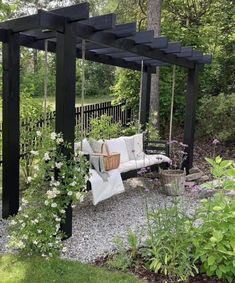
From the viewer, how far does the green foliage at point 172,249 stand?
2.89 m

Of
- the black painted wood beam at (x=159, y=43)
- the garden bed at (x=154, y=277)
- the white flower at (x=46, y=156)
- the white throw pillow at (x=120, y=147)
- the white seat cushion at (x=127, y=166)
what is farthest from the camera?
the white throw pillow at (x=120, y=147)

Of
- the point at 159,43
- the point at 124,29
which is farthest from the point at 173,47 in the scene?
the point at 124,29

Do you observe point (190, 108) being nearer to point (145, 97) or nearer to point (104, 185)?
point (145, 97)

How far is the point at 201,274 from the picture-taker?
9.73 feet

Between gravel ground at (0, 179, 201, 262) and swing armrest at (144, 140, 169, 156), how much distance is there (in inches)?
23.2

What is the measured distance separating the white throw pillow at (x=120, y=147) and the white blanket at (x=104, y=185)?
1.85ft

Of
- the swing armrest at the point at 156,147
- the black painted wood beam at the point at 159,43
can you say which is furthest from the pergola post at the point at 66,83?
the swing armrest at the point at 156,147

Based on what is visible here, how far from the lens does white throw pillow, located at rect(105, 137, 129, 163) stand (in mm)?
5347

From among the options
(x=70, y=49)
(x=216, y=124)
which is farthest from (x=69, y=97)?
(x=216, y=124)

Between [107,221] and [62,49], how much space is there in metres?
2.08

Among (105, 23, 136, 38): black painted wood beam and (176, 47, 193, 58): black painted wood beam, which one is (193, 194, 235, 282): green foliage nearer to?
(105, 23, 136, 38): black painted wood beam

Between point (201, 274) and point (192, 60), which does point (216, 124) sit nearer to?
point (192, 60)

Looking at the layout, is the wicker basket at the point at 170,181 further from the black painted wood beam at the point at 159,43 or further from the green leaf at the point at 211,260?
the green leaf at the point at 211,260

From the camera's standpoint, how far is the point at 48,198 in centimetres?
330
